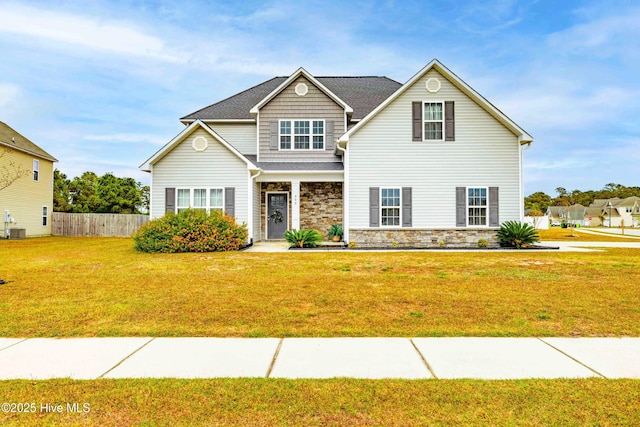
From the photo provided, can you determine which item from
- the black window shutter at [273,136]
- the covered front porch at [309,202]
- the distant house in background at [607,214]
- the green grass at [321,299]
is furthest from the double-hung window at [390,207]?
the distant house in background at [607,214]

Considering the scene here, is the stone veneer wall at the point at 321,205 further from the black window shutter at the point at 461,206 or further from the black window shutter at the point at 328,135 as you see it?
the black window shutter at the point at 461,206

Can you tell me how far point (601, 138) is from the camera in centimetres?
4384

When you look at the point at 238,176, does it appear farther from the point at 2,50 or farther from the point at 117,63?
the point at 2,50

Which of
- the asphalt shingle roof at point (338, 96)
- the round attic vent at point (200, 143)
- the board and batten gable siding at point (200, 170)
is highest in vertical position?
the asphalt shingle roof at point (338, 96)

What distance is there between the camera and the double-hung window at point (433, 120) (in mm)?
15891

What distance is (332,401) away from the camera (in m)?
2.80

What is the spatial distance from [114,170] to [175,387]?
3462cm

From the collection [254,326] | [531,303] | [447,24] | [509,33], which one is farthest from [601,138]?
[254,326]

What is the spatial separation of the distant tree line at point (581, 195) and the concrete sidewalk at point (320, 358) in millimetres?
99652

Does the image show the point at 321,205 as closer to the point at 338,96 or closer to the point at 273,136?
the point at 273,136

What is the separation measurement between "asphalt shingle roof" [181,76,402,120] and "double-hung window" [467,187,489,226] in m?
6.94

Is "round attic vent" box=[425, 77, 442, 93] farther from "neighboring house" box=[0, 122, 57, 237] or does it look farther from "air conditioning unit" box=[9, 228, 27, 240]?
"air conditioning unit" box=[9, 228, 27, 240]

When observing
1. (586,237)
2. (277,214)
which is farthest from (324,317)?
(586,237)

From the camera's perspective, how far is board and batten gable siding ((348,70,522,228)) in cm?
1581
